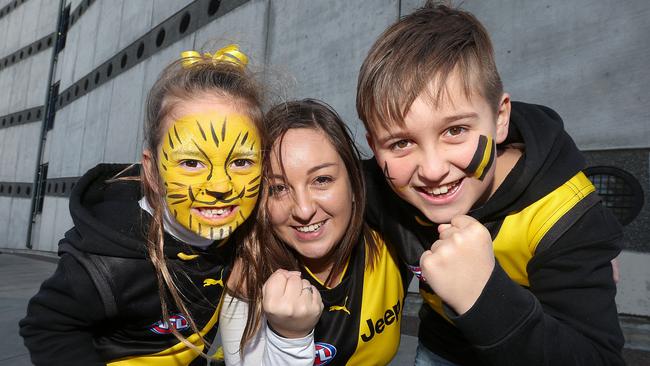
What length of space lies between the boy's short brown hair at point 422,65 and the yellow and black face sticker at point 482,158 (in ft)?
0.47

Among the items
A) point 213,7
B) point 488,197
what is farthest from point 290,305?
point 213,7

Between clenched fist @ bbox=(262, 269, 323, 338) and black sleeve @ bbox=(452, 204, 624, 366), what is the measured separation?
580 mm

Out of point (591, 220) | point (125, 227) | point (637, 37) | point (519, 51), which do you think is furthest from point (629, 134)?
point (125, 227)

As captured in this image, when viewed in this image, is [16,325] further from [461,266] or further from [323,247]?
[461,266]

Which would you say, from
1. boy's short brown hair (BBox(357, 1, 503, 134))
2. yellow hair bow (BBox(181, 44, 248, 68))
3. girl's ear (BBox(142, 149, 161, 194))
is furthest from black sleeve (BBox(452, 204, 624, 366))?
yellow hair bow (BBox(181, 44, 248, 68))

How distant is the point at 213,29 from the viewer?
26.6 feet

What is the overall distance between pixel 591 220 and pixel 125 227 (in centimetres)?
180

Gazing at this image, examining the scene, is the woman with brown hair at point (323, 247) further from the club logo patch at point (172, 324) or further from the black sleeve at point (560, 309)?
the black sleeve at point (560, 309)

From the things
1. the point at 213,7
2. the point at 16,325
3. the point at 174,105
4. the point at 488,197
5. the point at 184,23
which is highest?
the point at 184,23

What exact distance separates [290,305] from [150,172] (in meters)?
0.97

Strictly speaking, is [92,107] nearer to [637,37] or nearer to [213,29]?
[213,29]

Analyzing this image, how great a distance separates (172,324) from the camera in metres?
1.99

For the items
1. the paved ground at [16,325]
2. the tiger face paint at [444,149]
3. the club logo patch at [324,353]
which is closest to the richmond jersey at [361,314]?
the club logo patch at [324,353]

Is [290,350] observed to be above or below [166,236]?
below
